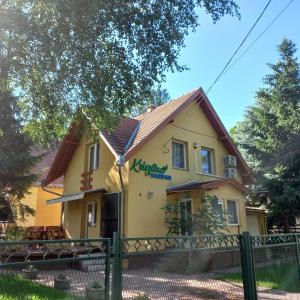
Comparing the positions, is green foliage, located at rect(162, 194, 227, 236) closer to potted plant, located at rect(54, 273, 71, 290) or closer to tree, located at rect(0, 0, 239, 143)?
tree, located at rect(0, 0, 239, 143)

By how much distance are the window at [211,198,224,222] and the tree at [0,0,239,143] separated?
7057 mm

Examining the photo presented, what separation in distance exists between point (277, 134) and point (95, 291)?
18919mm

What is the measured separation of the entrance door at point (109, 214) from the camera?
1501cm

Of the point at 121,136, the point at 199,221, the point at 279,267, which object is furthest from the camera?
the point at 121,136

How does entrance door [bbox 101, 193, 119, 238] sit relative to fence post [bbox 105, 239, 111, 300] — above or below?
above

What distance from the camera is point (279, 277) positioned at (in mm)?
9883

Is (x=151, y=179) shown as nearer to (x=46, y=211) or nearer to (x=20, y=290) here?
(x=20, y=290)

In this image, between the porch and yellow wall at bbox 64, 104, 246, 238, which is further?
the porch

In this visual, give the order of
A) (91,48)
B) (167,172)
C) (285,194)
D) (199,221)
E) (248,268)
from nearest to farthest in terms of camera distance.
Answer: (248,268), (91,48), (199,221), (167,172), (285,194)

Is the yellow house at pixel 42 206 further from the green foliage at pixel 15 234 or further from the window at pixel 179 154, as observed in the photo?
the window at pixel 179 154

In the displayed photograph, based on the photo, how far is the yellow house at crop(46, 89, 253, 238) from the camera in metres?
14.8

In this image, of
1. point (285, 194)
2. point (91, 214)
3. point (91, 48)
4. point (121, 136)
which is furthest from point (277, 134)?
point (91, 48)

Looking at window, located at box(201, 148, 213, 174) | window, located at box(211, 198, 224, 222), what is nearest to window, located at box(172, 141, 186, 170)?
window, located at box(201, 148, 213, 174)

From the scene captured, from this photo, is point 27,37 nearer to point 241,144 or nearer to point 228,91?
point 228,91
